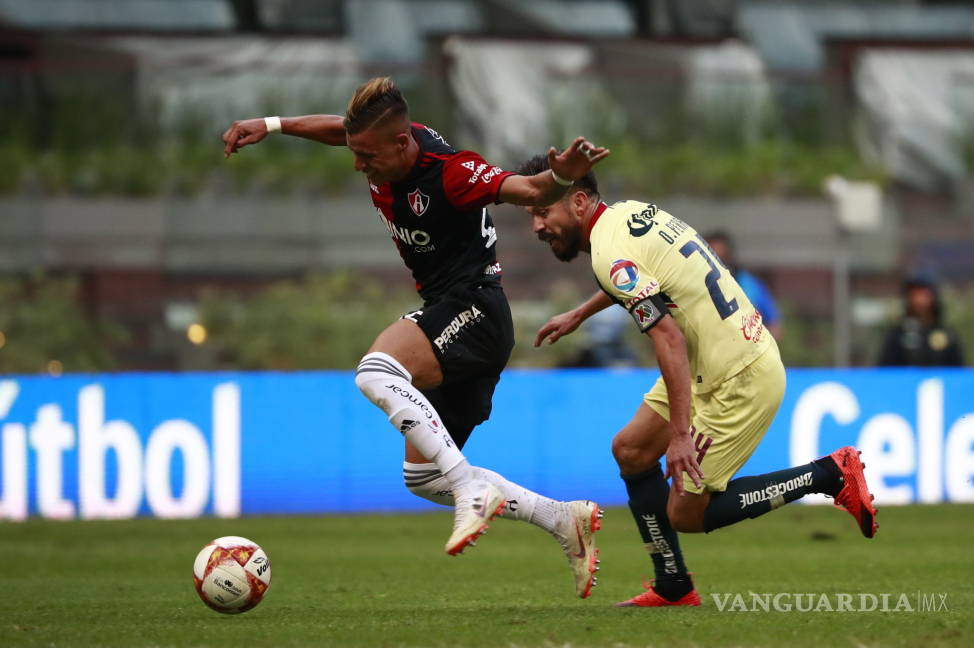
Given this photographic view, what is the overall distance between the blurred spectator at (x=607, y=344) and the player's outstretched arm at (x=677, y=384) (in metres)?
10.2

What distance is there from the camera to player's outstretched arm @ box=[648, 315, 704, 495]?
5.96 meters

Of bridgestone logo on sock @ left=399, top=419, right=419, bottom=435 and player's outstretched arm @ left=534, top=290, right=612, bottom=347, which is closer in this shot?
bridgestone logo on sock @ left=399, top=419, right=419, bottom=435

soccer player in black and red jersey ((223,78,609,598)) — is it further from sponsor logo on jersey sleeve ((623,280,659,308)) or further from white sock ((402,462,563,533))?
sponsor logo on jersey sleeve ((623,280,659,308))

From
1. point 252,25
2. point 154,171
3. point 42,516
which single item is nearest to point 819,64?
point 252,25

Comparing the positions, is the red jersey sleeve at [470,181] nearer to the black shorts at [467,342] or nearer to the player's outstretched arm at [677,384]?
the black shorts at [467,342]

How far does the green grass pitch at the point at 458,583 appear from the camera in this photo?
5684 millimetres

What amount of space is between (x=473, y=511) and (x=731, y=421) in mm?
1214

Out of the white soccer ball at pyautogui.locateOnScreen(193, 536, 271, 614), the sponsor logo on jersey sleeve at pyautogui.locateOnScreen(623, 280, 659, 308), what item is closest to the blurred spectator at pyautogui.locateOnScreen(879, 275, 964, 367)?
the sponsor logo on jersey sleeve at pyautogui.locateOnScreen(623, 280, 659, 308)

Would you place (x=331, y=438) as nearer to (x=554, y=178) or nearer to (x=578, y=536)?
(x=578, y=536)

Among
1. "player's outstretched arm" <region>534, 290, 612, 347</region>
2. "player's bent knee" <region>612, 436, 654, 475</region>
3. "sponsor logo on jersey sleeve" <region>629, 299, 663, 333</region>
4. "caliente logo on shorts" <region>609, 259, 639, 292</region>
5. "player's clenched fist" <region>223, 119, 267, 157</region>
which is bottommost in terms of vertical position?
"player's bent knee" <region>612, 436, 654, 475</region>

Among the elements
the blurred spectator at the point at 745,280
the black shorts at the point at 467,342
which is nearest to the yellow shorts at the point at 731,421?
the black shorts at the point at 467,342

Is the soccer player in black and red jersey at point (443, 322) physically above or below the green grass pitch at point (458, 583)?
above

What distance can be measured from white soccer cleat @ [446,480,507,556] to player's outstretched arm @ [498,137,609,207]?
4.04ft

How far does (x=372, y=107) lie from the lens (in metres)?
6.38
